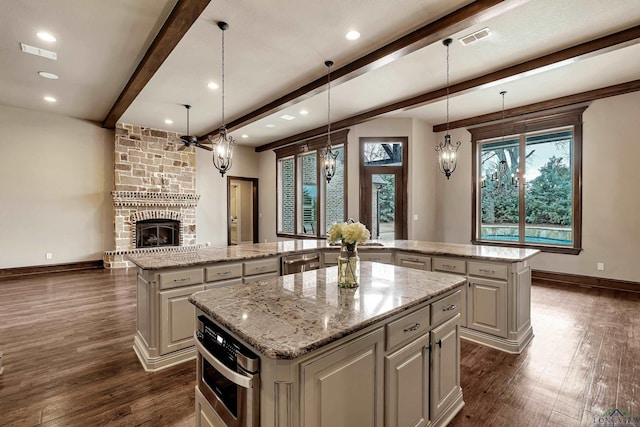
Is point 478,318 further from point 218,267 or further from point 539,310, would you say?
point 218,267

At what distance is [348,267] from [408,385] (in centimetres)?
69

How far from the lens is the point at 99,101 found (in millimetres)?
5461

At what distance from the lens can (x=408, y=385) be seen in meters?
1.58

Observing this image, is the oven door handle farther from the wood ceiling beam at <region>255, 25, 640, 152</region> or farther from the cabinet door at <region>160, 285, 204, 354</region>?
the wood ceiling beam at <region>255, 25, 640, 152</region>

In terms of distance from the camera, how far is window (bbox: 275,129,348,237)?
7.12 m

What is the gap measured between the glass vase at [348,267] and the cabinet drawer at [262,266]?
146 centimetres

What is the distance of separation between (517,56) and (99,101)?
6.63 meters

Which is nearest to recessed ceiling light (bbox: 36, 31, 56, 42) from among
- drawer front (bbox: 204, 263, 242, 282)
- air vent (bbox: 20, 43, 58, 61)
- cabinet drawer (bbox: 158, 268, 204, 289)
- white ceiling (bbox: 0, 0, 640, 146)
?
white ceiling (bbox: 0, 0, 640, 146)

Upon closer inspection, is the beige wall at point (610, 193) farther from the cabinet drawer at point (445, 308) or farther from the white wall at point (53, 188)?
the white wall at point (53, 188)

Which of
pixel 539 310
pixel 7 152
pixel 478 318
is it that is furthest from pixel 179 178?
pixel 539 310

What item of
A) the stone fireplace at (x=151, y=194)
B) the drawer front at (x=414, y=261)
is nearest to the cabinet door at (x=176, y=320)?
the drawer front at (x=414, y=261)

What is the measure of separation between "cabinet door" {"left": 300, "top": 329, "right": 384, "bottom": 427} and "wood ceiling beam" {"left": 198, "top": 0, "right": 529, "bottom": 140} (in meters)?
2.86

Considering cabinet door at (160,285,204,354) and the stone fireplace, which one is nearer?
cabinet door at (160,285,204,354)

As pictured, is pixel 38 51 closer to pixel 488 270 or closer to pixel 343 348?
pixel 343 348
